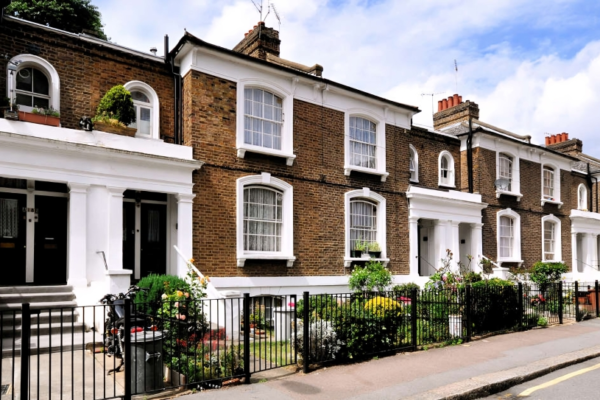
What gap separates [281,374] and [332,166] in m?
8.49

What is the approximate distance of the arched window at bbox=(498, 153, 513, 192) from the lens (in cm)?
2147

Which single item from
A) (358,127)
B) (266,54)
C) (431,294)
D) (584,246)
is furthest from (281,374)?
(584,246)

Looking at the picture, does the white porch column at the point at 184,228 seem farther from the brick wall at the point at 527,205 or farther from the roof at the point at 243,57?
the brick wall at the point at 527,205

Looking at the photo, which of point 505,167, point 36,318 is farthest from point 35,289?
point 505,167

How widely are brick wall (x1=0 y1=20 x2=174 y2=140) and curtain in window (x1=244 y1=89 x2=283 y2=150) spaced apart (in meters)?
2.20

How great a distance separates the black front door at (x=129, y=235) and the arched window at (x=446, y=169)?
12.3 m

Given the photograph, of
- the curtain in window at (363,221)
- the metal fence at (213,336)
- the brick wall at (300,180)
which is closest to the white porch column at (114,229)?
the metal fence at (213,336)

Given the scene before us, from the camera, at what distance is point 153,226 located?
13.3 metres

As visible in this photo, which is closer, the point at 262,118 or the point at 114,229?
the point at 114,229

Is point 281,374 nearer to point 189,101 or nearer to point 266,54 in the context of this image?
point 189,101

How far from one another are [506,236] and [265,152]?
501 inches

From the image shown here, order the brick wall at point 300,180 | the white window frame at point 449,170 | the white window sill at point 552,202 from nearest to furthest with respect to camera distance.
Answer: the brick wall at point 300,180 → the white window frame at point 449,170 → the white window sill at point 552,202

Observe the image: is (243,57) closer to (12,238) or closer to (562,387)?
(12,238)

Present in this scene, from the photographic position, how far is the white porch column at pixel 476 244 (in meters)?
19.6
